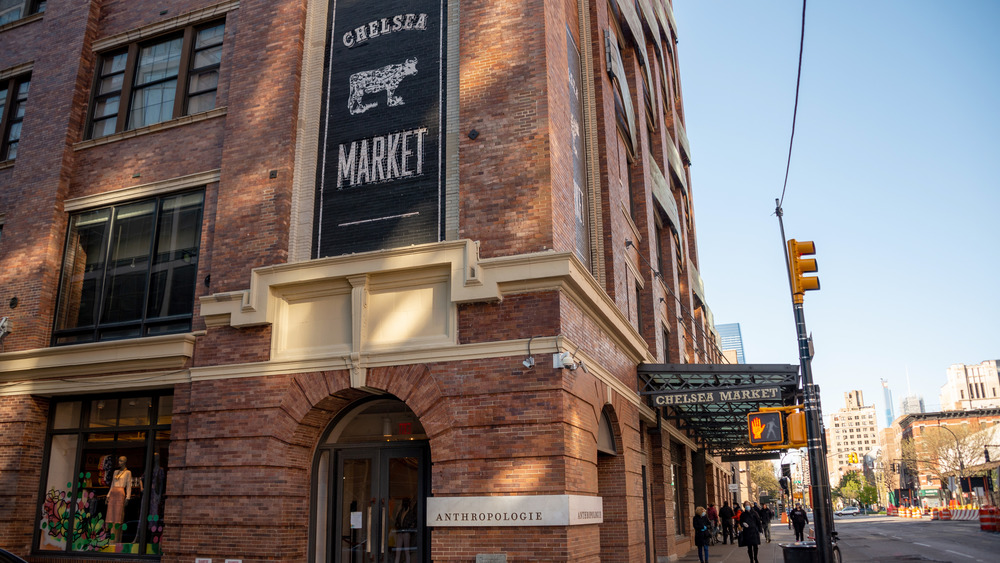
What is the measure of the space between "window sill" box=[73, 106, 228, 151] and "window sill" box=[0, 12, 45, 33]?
5.13 m

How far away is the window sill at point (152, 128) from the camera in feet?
55.6

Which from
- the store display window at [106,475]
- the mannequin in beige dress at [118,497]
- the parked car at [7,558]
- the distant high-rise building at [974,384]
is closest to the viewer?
the parked car at [7,558]

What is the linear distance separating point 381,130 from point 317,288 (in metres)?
3.59

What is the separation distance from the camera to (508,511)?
39.0 feet

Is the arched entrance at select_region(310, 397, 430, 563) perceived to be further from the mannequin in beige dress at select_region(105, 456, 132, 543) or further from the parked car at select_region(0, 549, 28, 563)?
the parked car at select_region(0, 549, 28, 563)

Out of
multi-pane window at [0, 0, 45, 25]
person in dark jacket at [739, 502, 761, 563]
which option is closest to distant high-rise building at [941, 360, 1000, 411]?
person in dark jacket at [739, 502, 761, 563]

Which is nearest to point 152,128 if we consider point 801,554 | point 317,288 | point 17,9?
point 317,288

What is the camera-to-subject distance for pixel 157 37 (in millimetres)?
18656

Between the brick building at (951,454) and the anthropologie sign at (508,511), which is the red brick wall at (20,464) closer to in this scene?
the anthropologie sign at (508,511)

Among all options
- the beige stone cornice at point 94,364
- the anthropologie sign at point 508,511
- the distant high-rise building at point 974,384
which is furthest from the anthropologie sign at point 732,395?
the distant high-rise building at point 974,384

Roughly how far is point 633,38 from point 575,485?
1716 cm

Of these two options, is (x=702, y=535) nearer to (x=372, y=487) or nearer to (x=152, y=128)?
(x=372, y=487)

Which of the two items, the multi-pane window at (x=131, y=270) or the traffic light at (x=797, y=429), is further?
the multi-pane window at (x=131, y=270)

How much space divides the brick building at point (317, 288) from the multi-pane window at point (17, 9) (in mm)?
2092
